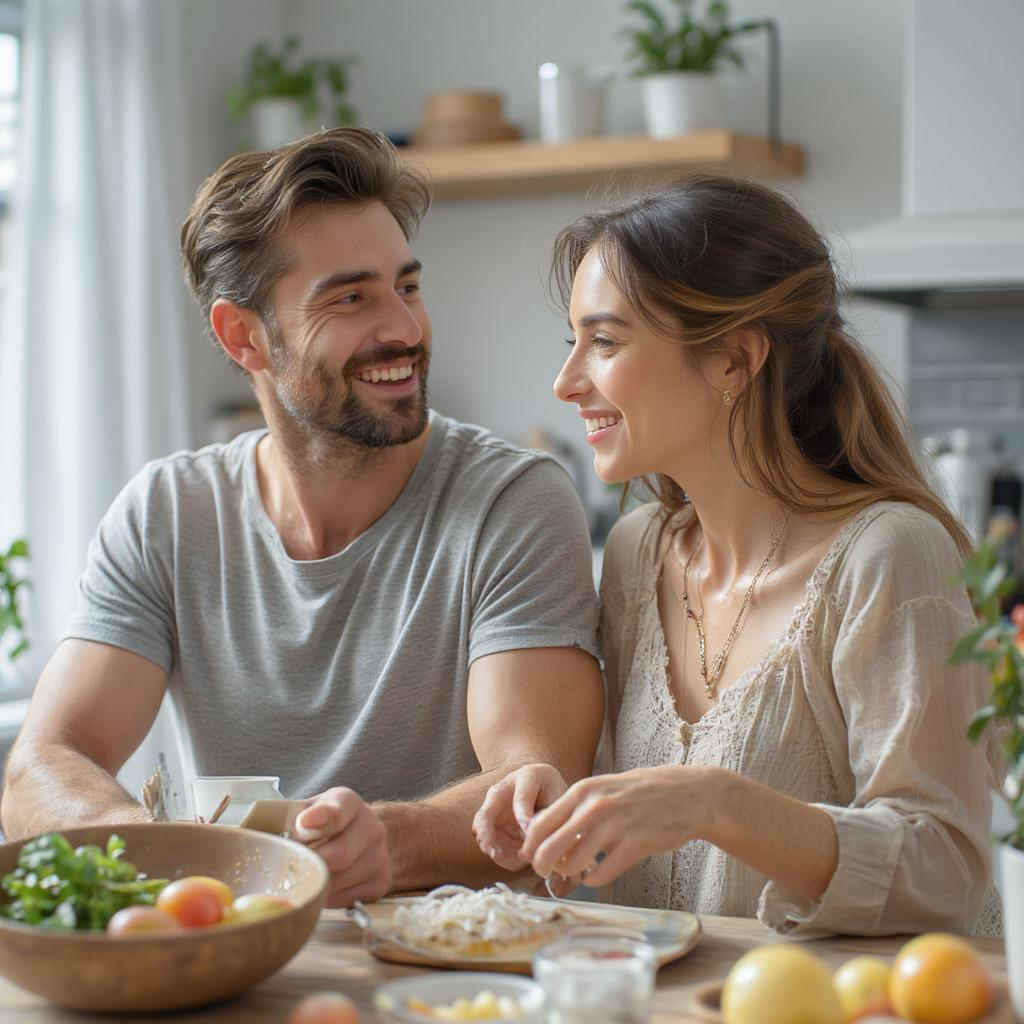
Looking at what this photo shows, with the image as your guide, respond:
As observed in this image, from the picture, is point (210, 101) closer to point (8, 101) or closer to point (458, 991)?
point (8, 101)

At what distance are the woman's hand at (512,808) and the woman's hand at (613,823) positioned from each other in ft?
0.40

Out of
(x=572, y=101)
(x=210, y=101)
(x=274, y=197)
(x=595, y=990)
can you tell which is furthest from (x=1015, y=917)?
(x=210, y=101)

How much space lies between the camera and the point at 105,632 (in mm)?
1961

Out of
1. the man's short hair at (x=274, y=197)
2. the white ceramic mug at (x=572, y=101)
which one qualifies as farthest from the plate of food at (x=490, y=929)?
the white ceramic mug at (x=572, y=101)

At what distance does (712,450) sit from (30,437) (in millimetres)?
2354

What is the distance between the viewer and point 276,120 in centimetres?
417

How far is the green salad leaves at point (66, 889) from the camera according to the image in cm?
108

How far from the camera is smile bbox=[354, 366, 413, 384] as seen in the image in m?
2.06

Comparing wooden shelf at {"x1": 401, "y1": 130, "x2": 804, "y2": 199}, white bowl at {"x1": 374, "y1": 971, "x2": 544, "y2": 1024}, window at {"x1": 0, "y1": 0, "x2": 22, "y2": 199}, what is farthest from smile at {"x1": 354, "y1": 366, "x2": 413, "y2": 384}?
window at {"x1": 0, "y1": 0, "x2": 22, "y2": 199}

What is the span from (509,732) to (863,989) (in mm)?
776

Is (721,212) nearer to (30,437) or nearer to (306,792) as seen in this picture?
(306,792)

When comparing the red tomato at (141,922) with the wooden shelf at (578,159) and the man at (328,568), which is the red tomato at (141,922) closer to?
the man at (328,568)

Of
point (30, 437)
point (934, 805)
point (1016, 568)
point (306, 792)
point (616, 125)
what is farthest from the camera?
point (616, 125)

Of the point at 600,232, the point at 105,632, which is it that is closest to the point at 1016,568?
the point at 600,232
